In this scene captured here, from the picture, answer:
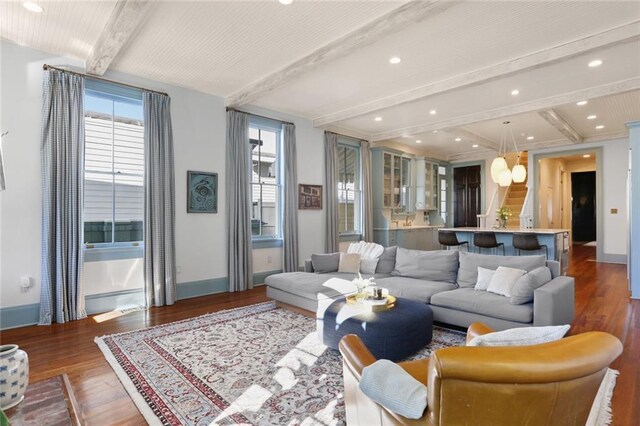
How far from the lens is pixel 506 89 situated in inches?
202

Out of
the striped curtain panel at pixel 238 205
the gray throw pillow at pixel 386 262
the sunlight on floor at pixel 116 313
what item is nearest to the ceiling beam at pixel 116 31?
the striped curtain panel at pixel 238 205

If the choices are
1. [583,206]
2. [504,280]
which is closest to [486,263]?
[504,280]

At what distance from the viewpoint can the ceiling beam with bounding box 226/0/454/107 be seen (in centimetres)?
296

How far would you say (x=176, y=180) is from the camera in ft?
16.4

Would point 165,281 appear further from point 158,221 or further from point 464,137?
point 464,137

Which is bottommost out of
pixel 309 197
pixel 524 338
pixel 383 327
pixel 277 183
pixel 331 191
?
pixel 383 327

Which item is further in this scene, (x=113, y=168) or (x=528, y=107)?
(x=528, y=107)

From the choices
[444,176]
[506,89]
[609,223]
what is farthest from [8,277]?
[609,223]

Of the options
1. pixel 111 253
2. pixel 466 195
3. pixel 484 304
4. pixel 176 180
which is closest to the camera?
pixel 484 304

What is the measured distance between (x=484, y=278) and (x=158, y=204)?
4190 millimetres

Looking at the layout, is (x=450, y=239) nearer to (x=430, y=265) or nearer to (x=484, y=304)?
(x=430, y=265)

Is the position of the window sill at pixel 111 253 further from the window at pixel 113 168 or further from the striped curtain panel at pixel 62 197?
the striped curtain panel at pixel 62 197

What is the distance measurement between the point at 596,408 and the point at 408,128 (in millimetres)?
6130

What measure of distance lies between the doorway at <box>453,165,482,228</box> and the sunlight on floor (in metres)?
9.29
